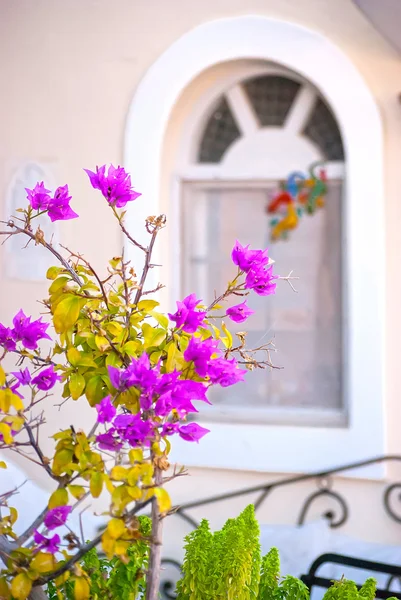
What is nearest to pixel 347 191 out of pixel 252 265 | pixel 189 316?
pixel 252 265

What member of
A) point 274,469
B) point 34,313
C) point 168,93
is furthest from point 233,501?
point 168,93

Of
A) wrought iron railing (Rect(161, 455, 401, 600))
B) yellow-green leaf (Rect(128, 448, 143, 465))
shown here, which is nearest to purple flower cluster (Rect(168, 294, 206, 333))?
yellow-green leaf (Rect(128, 448, 143, 465))

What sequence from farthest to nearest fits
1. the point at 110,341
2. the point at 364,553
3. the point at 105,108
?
the point at 105,108, the point at 364,553, the point at 110,341

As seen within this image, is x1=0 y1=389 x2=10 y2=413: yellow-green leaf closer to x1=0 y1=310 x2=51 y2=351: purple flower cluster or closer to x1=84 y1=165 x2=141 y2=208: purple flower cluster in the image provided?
x1=0 y1=310 x2=51 y2=351: purple flower cluster

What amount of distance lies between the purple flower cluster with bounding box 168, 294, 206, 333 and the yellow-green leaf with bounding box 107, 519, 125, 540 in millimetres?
324

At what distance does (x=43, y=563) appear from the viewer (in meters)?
1.18

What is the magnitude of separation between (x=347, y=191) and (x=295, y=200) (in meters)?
0.31

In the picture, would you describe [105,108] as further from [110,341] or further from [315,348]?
[110,341]

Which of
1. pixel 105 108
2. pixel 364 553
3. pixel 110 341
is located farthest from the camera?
pixel 105 108

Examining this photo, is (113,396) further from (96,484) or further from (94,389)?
(96,484)

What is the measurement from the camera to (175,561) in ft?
11.7

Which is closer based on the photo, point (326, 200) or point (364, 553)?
point (364, 553)

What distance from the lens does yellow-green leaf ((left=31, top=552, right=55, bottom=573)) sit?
1.18m

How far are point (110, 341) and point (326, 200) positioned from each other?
2555 mm
